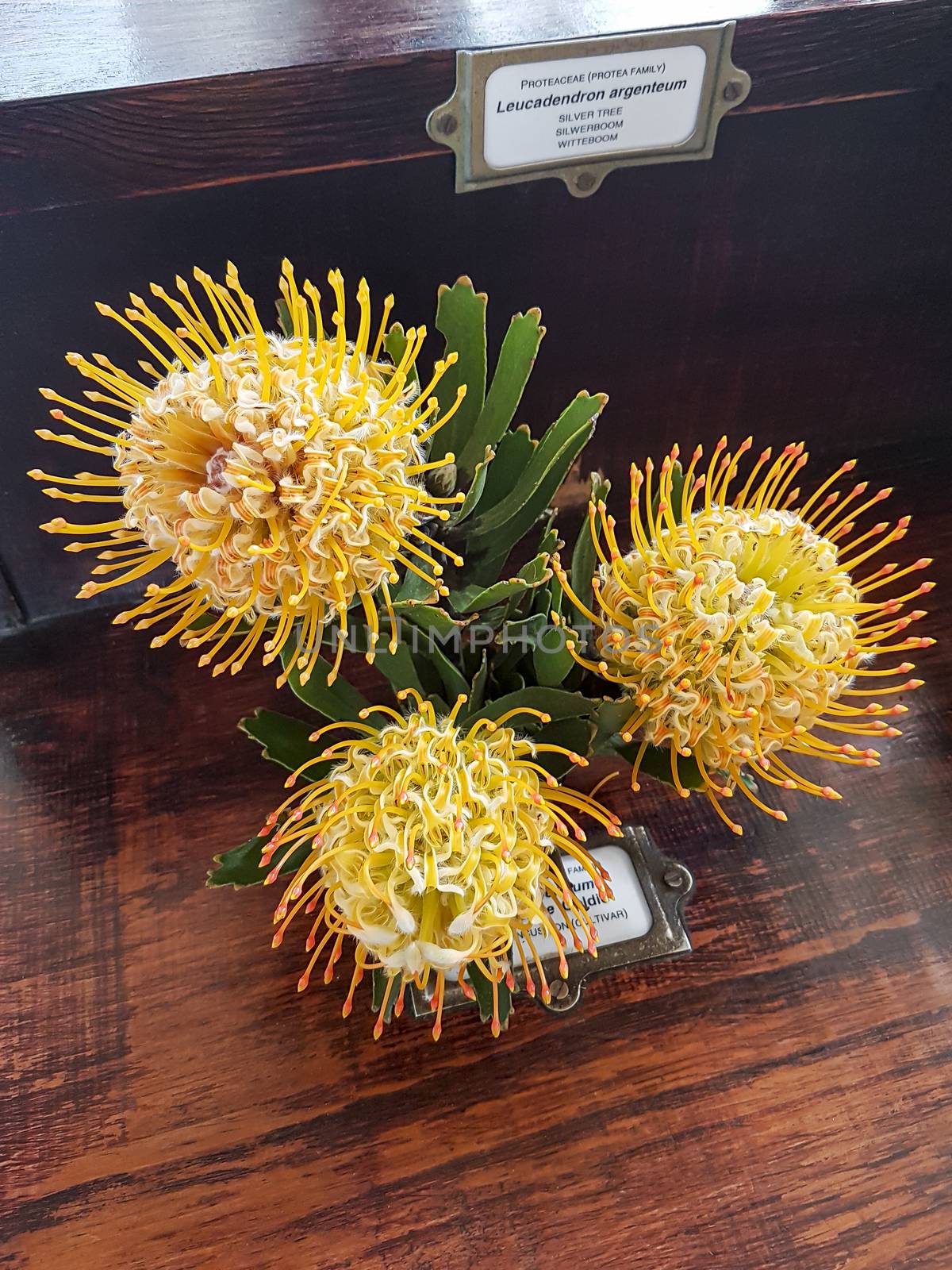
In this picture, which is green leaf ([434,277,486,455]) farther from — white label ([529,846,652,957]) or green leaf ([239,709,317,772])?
white label ([529,846,652,957])

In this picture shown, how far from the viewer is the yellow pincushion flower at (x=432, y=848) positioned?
336mm

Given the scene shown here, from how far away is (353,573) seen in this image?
33 cm

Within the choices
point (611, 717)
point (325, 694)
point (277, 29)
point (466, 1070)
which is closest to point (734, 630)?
point (611, 717)

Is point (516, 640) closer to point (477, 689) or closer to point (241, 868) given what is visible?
point (477, 689)

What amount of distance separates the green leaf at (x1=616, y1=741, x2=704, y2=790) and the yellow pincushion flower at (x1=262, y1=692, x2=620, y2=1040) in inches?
2.1

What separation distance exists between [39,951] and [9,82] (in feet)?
1.54

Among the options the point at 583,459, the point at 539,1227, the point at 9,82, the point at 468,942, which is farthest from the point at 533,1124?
the point at 9,82

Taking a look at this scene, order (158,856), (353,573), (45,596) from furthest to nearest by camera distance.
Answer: (45,596) < (158,856) < (353,573)

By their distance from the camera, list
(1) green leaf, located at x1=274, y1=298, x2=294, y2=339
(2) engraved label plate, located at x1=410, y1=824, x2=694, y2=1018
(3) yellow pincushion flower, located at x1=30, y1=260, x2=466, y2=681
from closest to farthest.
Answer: (3) yellow pincushion flower, located at x1=30, y1=260, x2=466, y2=681, (1) green leaf, located at x1=274, y1=298, x2=294, y2=339, (2) engraved label plate, located at x1=410, y1=824, x2=694, y2=1018

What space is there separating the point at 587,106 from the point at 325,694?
358 mm

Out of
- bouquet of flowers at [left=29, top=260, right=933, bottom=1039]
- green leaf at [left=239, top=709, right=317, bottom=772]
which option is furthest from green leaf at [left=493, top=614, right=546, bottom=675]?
green leaf at [left=239, top=709, right=317, bottom=772]

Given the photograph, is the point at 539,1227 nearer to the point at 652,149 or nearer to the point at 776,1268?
the point at 776,1268

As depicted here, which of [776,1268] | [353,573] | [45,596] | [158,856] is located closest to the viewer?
[353,573]

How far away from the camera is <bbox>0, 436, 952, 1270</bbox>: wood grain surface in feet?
1.51
